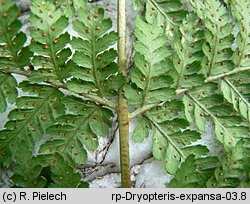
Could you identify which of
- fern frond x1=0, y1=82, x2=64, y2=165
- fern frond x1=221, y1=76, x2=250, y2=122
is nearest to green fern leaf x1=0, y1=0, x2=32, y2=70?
fern frond x1=0, y1=82, x2=64, y2=165

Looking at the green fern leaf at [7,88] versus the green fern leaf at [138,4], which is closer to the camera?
the green fern leaf at [7,88]

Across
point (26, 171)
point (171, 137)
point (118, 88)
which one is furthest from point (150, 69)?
point (26, 171)

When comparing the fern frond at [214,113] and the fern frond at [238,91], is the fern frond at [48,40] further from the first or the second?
the fern frond at [238,91]

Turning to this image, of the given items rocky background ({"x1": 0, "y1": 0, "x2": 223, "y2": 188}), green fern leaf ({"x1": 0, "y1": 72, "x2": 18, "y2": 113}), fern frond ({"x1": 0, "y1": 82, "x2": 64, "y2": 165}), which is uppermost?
green fern leaf ({"x1": 0, "y1": 72, "x2": 18, "y2": 113})

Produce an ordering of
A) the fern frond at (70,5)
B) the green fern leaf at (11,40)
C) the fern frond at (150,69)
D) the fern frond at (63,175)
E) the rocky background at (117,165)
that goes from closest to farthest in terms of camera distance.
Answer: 1. the green fern leaf at (11,40)
2. the fern frond at (63,175)
3. the fern frond at (150,69)
4. the fern frond at (70,5)
5. the rocky background at (117,165)

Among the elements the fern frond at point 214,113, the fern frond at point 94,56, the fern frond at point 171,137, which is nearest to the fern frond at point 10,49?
the fern frond at point 94,56

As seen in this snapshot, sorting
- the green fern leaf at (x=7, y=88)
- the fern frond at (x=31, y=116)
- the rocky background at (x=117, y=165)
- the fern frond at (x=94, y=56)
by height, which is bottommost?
the rocky background at (x=117, y=165)

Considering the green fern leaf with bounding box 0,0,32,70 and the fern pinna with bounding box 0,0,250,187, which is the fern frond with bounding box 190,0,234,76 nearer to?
the fern pinna with bounding box 0,0,250,187

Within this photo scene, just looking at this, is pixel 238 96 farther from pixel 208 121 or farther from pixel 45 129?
pixel 45 129
